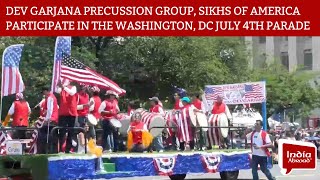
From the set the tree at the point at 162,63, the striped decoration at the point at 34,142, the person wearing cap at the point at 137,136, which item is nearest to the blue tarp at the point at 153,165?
the person wearing cap at the point at 137,136

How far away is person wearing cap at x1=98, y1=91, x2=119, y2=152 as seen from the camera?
14.5 meters

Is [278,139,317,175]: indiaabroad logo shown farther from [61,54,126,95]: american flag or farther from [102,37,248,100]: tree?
[102,37,248,100]: tree

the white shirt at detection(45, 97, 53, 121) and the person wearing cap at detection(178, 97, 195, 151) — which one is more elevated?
the white shirt at detection(45, 97, 53, 121)

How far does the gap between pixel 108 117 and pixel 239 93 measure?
8711 millimetres

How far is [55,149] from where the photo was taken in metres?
13.0

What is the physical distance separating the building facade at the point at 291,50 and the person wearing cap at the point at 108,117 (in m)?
45.5

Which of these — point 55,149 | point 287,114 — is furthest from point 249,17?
point 287,114

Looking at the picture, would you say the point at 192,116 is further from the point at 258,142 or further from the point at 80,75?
the point at 80,75

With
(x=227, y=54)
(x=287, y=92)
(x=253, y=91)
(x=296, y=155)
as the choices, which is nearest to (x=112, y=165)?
(x=296, y=155)

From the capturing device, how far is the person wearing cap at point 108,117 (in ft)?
47.7

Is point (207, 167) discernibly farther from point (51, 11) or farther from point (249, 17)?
point (51, 11)

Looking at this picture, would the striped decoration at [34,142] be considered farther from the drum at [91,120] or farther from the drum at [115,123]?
the drum at [115,123]

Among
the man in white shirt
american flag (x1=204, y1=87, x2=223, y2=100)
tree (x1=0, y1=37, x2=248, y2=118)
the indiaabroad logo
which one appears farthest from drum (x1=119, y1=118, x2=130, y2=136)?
tree (x1=0, y1=37, x2=248, y2=118)

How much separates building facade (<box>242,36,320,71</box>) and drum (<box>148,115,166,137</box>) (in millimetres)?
44743
